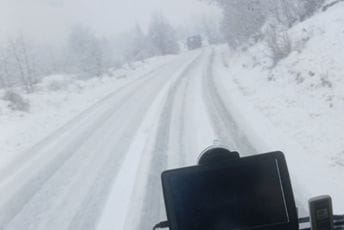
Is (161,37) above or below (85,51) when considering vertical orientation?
above

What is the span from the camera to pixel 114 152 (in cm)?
776

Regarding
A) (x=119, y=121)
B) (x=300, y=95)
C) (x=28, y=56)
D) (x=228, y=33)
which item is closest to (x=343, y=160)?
(x=300, y=95)

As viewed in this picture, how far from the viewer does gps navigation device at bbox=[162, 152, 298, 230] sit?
5.60 ft

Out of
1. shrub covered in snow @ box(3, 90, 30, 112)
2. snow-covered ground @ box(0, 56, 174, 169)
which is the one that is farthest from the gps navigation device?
shrub covered in snow @ box(3, 90, 30, 112)

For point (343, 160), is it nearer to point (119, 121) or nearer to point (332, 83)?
point (332, 83)

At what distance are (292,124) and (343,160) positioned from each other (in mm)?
2139

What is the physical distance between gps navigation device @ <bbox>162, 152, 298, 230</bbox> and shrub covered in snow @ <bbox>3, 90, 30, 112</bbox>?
13.4 meters

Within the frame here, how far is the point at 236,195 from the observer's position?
5.65 ft

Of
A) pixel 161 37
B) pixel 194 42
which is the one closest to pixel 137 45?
pixel 161 37

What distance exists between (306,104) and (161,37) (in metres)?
48.4

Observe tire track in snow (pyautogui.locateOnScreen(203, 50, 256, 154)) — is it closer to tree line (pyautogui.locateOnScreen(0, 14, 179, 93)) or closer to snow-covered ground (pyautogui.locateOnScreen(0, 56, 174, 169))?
snow-covered ground (pyautogui.locateOnScreen(0, 56, 174, 169))

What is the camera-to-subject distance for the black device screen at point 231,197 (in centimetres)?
171

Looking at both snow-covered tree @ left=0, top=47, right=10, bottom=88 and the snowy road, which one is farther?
snow-covered tree @ left=0, top=47, right=10, bottom=88

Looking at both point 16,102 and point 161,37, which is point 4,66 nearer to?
point 16,102
